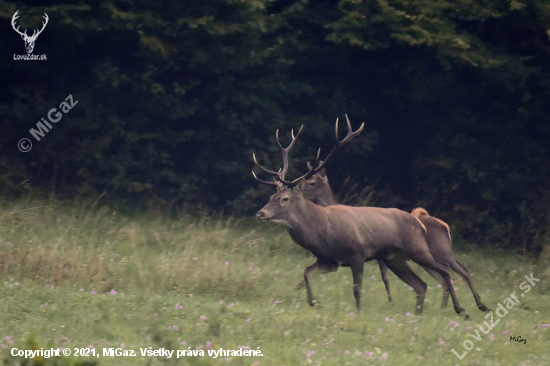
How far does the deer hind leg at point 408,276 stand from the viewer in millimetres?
9781

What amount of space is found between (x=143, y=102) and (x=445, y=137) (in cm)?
599

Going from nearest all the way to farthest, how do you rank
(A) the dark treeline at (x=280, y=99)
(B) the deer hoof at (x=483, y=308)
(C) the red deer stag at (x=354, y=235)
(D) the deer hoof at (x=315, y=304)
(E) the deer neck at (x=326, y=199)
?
(D) the deer hoof at (x=315, y=304) → (C) the red deer stag at (x=354, y=235) → (B) the deer hoof at (x=483, y=308) → (E) the deer neck at (x=326, y=199) → (A) the dark treeline at (x=280, y=99)

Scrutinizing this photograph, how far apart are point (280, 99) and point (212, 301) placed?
24.1 ft

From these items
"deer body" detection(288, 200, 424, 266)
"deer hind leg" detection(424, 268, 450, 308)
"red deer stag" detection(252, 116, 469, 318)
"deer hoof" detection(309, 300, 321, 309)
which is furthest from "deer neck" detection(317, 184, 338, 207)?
"deer hoof" detection(309, 300, 321, 309)

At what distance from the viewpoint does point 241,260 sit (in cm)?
1077

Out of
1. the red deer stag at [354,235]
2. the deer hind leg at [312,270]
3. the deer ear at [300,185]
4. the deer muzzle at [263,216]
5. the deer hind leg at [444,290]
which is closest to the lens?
the deer hind leg at [312,270]

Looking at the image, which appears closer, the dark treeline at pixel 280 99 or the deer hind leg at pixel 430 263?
the deer hind leg at pixel 430 263

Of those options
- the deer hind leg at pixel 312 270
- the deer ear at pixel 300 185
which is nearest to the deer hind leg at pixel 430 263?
the deer hind leg at pixel 312 270

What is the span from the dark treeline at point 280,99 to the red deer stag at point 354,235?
4.61 metres

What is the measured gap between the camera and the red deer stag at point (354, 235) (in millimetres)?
9422

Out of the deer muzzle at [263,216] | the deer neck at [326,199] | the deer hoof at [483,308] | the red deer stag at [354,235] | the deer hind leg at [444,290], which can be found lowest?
the deer hoof at [483,308]

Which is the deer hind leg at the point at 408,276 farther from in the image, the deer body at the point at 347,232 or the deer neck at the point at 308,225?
the deer neck at the point at 308,225

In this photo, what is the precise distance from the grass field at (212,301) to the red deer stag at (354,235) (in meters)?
0.42

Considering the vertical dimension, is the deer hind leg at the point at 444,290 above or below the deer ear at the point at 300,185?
below
